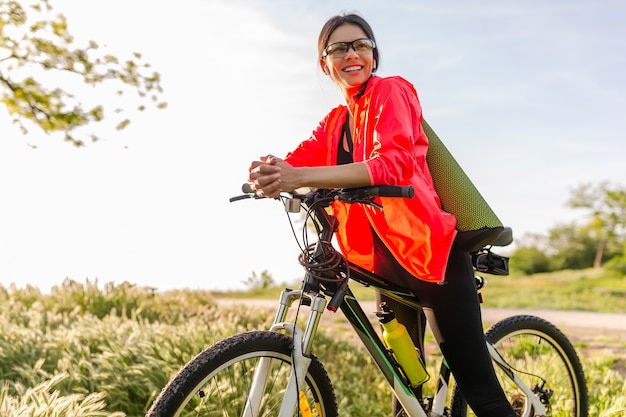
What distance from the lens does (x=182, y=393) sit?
2.41 metres

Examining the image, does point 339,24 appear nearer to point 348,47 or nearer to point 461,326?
point 348,47

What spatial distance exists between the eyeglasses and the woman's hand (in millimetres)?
808

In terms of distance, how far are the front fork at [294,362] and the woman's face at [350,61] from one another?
3.34 ft

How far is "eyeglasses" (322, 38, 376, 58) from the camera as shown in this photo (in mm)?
2979

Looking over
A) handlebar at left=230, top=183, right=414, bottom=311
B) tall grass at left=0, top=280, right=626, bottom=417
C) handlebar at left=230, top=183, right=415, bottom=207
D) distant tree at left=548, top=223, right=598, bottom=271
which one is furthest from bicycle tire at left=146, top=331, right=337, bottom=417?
distant tree at left=548, top=223, right=598, bottom=271

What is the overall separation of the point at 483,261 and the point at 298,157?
1126 millimetres

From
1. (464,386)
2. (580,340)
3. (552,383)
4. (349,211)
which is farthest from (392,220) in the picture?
(580,340)

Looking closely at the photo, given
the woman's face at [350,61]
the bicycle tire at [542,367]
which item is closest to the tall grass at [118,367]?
the bicycle tire at [542,367]

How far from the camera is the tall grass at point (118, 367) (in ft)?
13.2

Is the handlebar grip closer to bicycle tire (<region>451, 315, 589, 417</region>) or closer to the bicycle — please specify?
the bicycle

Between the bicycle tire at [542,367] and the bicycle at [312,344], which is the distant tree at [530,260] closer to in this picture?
the bicycle tire at [542,367]

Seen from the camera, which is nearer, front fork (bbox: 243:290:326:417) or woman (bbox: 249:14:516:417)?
front fork (bbox: 243:290:326:417)

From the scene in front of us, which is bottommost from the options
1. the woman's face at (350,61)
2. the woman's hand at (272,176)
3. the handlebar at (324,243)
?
the handlebar at (324,243)

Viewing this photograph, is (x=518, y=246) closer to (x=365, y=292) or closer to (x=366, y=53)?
(x=365, y=292)
